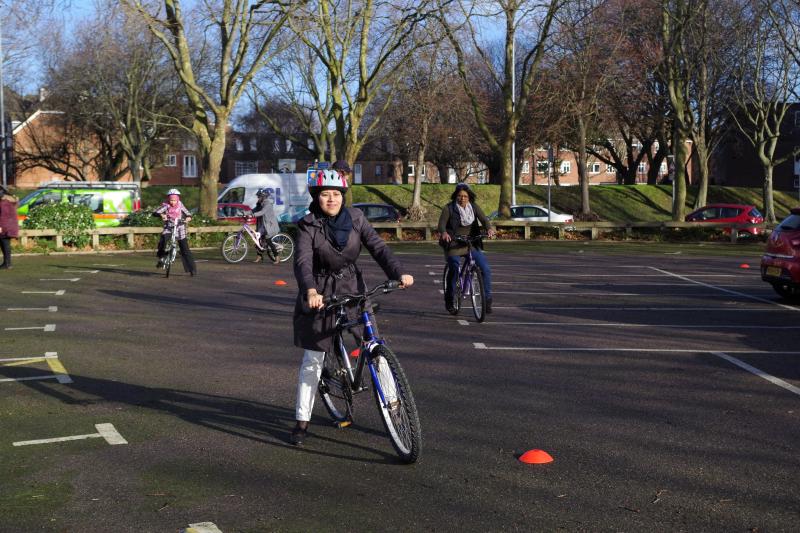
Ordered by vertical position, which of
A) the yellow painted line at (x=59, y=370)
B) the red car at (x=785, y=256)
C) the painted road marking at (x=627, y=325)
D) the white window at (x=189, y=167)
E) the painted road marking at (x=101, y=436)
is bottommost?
the painted road marking at (x=101, y=436)

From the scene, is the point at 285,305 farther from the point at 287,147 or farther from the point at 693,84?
the point at 287,147

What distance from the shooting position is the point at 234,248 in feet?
73.0

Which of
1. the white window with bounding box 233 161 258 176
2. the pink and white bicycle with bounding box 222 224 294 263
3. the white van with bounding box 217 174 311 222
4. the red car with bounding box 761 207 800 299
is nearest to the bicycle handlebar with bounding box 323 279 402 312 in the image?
the red car with bounding box 761 207 800 299

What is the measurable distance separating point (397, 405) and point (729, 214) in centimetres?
3067

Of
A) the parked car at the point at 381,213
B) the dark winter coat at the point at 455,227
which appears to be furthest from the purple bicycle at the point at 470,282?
the parked car at the point at 381,213

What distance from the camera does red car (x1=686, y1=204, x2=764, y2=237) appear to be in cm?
3278

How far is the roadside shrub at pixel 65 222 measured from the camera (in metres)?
25.2

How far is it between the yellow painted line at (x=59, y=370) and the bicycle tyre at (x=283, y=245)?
42.0ft

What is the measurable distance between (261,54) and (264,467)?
25.9 metres

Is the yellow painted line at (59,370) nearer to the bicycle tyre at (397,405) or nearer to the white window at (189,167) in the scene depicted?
the bicycle tyre at (397,405)

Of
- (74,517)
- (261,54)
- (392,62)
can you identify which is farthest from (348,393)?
(392,62)

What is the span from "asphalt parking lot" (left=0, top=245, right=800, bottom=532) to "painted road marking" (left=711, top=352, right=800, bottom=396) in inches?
1.5

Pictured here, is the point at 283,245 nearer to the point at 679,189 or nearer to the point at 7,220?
the point at 7,220

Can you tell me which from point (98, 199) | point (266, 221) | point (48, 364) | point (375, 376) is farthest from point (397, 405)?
Result: point (98, 199)
